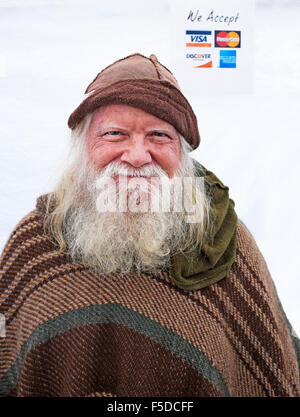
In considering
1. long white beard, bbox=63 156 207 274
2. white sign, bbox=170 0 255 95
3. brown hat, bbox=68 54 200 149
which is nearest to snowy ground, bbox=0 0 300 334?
white sign, bbox=170 0 255 95

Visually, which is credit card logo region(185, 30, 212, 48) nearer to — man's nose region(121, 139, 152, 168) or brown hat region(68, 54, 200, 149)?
brown hat region(68, 54, 200, 149)

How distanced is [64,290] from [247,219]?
1.26 meters

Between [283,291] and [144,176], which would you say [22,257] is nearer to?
[144,176]

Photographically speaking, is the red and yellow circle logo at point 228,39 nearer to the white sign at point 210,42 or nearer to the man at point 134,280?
the white sign at point 210,42

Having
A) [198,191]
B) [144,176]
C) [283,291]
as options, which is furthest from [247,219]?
[144,176]

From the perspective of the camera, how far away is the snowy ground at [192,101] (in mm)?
2119

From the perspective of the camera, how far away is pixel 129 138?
57.1 inches

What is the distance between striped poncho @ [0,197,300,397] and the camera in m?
1.44

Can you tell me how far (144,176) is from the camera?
145cm

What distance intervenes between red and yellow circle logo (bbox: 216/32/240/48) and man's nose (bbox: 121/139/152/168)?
865mm

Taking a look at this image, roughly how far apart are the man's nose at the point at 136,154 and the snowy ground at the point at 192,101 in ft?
2.65

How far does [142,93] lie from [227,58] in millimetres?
809
